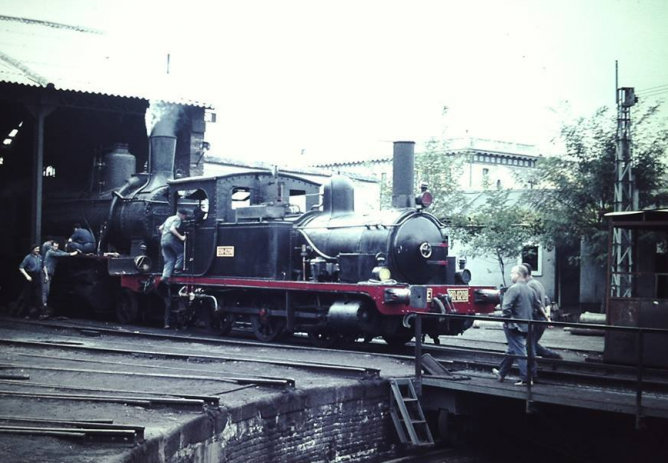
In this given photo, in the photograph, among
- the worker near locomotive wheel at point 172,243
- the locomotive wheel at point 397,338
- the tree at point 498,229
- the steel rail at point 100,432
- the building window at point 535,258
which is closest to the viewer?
the steel rail at point 100,432

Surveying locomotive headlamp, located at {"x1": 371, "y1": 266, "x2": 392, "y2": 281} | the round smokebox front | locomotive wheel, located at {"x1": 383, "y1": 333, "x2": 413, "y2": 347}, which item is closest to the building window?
locomotive wheel, located at {"x1": 383, "y1": 333, "x2": 413, "y2": 347}

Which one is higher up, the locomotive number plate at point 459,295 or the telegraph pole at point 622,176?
the telegraph pole at point 622,176

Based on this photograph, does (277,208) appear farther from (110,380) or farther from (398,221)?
(110,380)

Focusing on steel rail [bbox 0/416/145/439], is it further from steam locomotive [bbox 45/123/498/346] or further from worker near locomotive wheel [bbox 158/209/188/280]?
worker near locomotive wheel [bbox 158/209/188/280]

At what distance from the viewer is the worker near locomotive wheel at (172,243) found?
14523 mm

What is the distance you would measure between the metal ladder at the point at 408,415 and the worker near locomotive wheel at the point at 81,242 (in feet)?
33.4

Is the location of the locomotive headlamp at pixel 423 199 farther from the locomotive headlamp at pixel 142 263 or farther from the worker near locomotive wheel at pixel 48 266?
the worker near locomotive wheel at pixel 48 266

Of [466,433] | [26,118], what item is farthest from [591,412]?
[26,118]

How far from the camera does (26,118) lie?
21.4m

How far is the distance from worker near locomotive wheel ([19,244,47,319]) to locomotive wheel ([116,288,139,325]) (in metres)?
1.53

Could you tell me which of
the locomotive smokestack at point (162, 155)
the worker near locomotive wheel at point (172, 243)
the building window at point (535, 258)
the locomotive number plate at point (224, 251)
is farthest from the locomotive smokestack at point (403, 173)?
the building window at point (535, 258)

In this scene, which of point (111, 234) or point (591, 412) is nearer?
point (591, 412)

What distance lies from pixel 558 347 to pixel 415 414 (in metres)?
5.51

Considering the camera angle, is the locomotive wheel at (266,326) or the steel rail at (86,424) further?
the locomotive wheel at (266,326)
